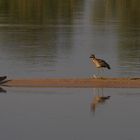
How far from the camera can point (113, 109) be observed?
1859 cm

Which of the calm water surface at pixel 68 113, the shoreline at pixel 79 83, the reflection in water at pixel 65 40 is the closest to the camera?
the calm water surface at pixel 68 113

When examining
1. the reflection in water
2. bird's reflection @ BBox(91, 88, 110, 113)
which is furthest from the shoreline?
the reflection in water

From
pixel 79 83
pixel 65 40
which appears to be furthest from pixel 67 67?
pixel 65 40

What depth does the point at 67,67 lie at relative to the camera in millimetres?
26969

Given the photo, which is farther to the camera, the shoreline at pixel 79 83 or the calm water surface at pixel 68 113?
the shoreline at pixel 79 83

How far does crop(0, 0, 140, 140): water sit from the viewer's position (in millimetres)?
16766

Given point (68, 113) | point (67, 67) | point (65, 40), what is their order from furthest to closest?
point (65, 40), point (67, 67), point (68, 113)

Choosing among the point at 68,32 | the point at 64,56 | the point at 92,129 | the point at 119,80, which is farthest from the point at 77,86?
the point at 68,32

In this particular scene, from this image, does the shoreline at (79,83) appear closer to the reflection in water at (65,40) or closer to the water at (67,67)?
the water at (67,67)

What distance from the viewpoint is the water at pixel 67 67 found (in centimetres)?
1677

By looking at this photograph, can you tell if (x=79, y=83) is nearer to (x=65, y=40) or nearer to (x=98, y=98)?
(x=98, y=98)

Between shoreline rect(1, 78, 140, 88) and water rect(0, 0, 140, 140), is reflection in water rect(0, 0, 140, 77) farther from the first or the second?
shoreline rect(1, 78, 140, 88)

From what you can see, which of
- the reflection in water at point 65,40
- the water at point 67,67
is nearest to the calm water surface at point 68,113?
the water at point 67,67

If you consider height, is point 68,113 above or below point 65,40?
below
